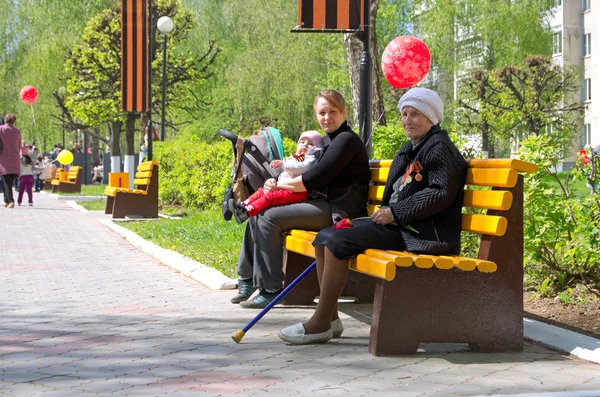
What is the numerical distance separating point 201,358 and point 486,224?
1.76 metres

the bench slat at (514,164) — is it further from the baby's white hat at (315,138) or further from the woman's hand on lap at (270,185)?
the woman's hand on lap at (270,185)

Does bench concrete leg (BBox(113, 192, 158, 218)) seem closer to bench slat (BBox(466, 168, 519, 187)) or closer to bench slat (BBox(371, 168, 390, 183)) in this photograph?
bench slat (BBox(371, 168, 390, 183))

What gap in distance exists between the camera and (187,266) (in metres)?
10.2

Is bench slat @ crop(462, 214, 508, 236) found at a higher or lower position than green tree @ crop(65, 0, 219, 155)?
lower

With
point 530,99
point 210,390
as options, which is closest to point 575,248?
point 210,390

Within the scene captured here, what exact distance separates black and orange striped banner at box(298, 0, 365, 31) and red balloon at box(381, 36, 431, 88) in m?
2.27

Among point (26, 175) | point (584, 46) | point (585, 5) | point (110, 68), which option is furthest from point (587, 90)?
point (26, 175)

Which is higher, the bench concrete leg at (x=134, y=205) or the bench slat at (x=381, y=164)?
the bench slat at (x=381, y=164)

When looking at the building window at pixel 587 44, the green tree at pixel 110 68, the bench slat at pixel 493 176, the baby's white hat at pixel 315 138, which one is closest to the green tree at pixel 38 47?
the green tree at pixel 110 68

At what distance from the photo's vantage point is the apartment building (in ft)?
208

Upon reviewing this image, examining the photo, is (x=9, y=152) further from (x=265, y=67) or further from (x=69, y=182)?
(x=265, y=67)

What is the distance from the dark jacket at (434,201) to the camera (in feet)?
19.0

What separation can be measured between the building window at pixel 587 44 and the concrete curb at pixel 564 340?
61666 millimetres

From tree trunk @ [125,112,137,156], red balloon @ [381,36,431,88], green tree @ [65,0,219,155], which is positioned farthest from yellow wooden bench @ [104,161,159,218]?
green tree @ [65,0,219,155]
